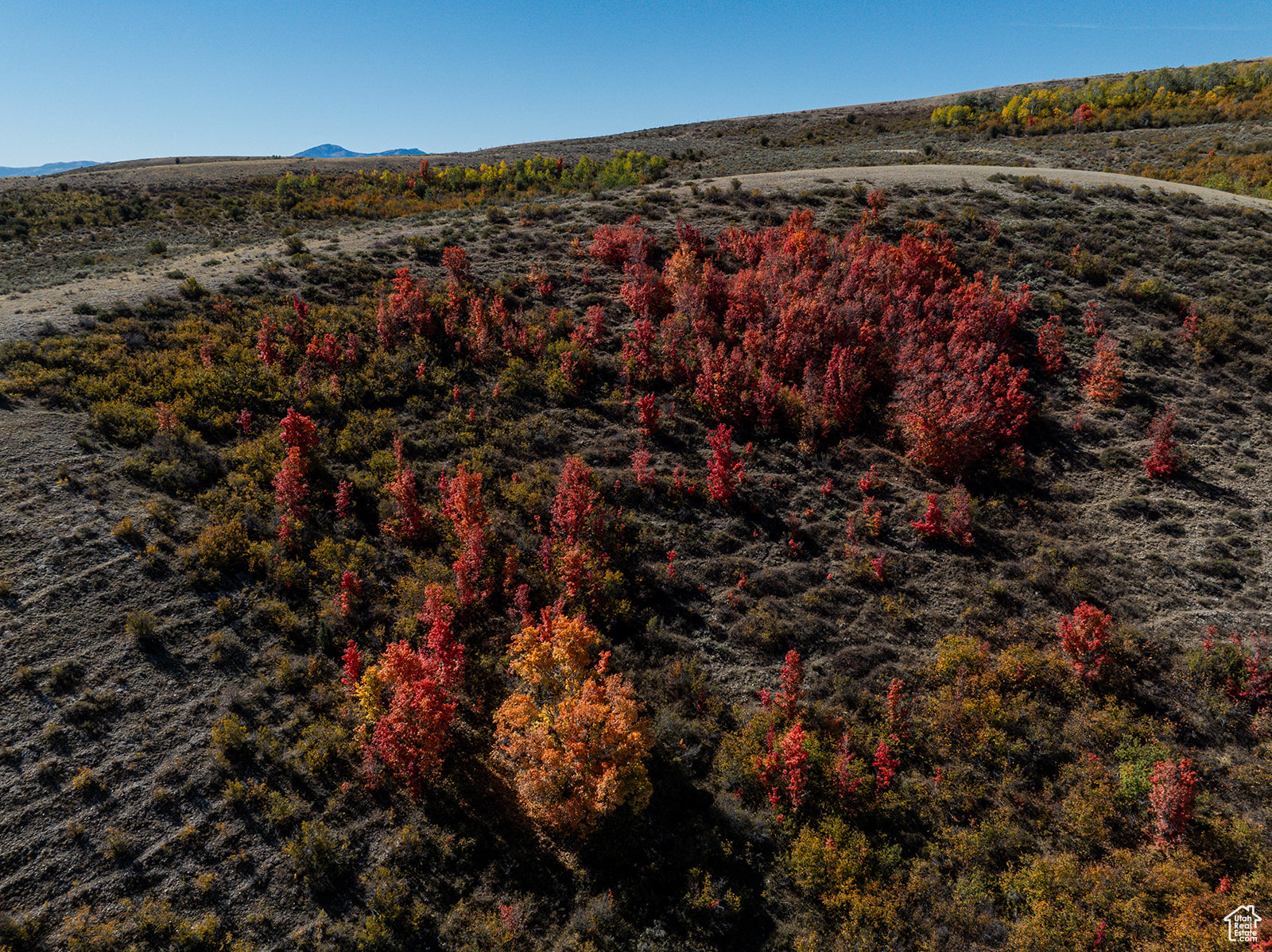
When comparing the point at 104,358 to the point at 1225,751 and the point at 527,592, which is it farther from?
the point at 1225,751

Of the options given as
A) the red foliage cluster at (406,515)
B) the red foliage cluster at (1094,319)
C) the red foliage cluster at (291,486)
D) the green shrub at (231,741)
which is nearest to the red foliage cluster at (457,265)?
the red foliage cluster at (291,486)

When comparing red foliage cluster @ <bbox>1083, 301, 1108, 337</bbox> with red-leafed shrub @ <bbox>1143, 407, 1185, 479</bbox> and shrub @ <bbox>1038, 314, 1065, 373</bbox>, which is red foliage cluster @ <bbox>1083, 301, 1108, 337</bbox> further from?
red-leafed shrub @ <bbox>1143, 407, 1185, 479</bbox>

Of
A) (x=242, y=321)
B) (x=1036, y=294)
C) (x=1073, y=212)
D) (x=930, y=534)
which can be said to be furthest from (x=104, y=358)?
(x=1073, y=212)

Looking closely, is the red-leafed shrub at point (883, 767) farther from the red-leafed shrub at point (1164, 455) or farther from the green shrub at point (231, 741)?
the red-leafed shrub at point (1164, 455)

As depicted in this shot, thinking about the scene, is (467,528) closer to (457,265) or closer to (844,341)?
(844,341)

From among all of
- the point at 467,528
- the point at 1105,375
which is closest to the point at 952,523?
the point at 1105,375

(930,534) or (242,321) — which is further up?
(242,321)
